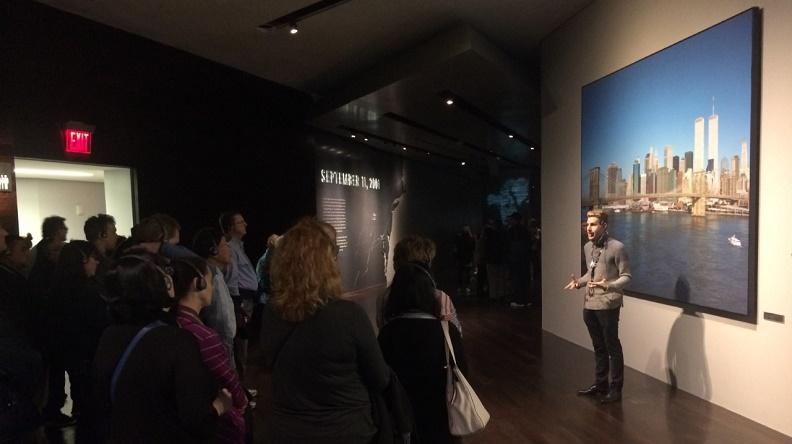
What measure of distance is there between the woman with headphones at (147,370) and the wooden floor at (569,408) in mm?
1173

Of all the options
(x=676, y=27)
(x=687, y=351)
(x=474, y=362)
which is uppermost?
(x=676, y=27)

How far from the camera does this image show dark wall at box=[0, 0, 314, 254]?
451 centimetres

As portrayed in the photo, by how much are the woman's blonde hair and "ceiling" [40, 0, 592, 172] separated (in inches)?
152

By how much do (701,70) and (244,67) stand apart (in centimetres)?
557

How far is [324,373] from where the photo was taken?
1578 millimetres

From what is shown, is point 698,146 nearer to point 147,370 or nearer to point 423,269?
point 423,269

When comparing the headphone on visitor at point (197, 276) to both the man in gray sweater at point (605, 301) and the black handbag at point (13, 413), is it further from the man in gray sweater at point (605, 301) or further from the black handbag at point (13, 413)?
the man in gray sweater at point (605, 301)

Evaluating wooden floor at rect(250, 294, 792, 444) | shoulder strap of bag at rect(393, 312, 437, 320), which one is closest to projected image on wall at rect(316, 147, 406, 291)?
wooden floor at rect(250, 294, 792, 444)

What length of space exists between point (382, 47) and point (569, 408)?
4633mm

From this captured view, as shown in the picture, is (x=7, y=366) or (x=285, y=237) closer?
(x=285, y=237)

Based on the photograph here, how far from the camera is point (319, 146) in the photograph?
29.8 ft

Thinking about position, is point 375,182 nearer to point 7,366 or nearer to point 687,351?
point 687,351

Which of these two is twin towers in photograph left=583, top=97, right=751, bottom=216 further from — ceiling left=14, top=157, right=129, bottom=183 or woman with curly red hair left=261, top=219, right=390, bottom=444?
ceiling left=14, top=157, right=129, bottom=183

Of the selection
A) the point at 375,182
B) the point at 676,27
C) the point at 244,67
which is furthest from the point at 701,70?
the point at 375,182
